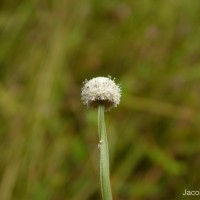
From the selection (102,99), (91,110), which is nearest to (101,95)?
(102,99)

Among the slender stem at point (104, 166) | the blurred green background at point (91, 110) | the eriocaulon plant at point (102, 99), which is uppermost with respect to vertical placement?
the blurred green background at point (91, 110)

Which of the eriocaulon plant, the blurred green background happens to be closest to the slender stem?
the eriocaulon plant

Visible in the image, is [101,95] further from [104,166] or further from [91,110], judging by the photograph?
[91,110]

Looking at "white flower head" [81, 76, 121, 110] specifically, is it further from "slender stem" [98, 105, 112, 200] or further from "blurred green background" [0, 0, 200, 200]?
"blurred green background" [0, 0, 200, 200]

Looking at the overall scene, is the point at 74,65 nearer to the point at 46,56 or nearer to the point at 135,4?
the point at 46,56

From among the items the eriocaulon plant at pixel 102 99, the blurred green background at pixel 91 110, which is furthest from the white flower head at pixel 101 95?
the blurred green background at pixel 91 110

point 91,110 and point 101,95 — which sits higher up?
point 91,110

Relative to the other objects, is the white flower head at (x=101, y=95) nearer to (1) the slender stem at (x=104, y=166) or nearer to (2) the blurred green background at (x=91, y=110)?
(1) the slender stem at (x=104, y=166)

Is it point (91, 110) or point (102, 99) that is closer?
point (102, 99)
